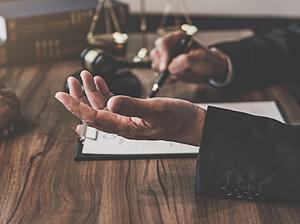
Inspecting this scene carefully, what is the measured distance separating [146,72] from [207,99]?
22 centimetres

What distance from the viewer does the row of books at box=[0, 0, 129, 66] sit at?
1509 millimetres

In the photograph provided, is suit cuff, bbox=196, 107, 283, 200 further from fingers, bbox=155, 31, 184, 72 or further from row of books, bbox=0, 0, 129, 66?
row of books, bbox=0, 0, 129, 66

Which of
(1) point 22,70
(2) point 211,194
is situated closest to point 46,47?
(1) point 22,70

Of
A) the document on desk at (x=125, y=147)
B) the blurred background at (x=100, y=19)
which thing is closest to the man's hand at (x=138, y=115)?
the document on desk at (x=125, y=147)

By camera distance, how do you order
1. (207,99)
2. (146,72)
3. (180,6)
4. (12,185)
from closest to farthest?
(12,185)
(207,99)
(146,72)
(180,6)

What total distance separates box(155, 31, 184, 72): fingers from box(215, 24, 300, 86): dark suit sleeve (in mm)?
104

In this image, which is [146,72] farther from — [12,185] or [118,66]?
[12,185]

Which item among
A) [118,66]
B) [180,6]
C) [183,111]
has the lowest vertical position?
[180,6]

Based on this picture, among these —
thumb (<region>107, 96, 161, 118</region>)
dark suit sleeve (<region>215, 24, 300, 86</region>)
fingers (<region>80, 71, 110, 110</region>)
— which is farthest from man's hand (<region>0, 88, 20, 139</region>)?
dark suit sleeve (<region>215, 24, 300, 86</region>)

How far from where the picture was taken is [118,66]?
1313 millimetres

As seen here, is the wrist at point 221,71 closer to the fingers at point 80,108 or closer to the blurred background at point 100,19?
the blurred background at point 100,19

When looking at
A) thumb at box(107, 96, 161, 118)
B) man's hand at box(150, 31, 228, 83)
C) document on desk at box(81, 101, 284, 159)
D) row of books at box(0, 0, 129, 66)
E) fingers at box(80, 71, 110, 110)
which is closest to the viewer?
thumb at box(107, 96, 161, 118)

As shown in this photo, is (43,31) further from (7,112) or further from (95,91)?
(95,91)

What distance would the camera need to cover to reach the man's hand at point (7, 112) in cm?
111
